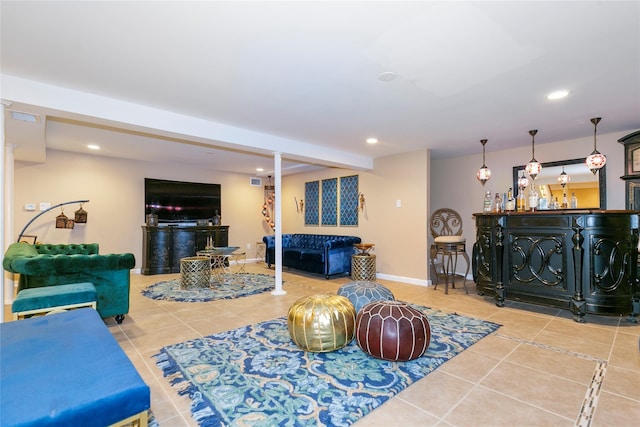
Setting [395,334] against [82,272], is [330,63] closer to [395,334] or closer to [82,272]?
[395,334]

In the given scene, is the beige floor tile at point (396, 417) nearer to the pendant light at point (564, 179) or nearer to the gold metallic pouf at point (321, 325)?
the gold metallic pouf at point (321, 325)

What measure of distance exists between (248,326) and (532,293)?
330 cm

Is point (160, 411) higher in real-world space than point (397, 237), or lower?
lower

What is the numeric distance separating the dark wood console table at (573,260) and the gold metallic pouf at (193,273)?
14.2 ft

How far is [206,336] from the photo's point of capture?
2922 millimetres

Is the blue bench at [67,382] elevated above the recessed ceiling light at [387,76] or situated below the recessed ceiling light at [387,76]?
below

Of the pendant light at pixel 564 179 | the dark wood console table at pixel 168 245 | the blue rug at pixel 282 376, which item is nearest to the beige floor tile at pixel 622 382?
the blue rug at pixel 282 376

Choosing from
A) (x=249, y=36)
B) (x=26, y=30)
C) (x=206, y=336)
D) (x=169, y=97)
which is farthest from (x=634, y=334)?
(x=26, y=30)

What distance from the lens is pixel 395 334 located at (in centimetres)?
231

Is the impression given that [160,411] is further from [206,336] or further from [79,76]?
[79,76]

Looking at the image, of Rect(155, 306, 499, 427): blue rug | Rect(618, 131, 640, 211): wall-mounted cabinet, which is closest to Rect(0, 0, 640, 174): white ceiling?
Rect(618, 131, 640, 211): wall-mounted cabinet

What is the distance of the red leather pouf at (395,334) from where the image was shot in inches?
90.8

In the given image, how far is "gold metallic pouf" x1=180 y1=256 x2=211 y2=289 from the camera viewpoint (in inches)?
192

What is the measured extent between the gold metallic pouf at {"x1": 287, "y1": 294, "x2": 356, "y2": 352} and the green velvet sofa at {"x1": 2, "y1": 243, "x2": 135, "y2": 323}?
6.75 ft
